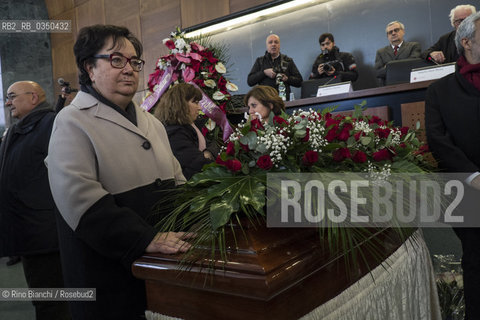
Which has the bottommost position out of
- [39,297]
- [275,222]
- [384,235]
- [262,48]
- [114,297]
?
[39,297]

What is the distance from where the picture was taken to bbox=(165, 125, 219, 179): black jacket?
6.80 ft

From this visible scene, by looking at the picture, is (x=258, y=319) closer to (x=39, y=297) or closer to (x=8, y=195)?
(x=39, y=297)

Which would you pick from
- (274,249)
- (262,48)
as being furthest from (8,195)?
(262,48)

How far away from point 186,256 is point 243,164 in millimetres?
278

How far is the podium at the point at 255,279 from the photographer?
0.68 meters

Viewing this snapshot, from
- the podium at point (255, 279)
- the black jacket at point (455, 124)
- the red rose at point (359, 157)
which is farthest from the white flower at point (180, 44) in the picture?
the podium at point (255, 279)

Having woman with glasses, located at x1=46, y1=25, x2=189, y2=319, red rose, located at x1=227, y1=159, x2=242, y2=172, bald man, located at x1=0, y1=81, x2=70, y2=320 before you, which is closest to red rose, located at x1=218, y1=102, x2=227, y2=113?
bald man, located at x1=0, y1=81, x2=70, y2=320

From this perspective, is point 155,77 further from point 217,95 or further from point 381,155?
point 381,155

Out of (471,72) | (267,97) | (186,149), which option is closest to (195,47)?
(267,97)

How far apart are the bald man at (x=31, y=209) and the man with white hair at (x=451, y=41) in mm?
3545

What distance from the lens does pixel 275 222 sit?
0.83 m

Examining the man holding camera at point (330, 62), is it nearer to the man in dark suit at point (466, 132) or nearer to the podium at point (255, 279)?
the man in dark suit at point (466, 132)

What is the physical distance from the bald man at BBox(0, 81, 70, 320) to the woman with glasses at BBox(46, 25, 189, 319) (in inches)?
44.2

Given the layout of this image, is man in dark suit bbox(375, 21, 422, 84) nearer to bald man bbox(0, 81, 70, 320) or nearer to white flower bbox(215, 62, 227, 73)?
white flower bbox(215, 62, 227, 73)
